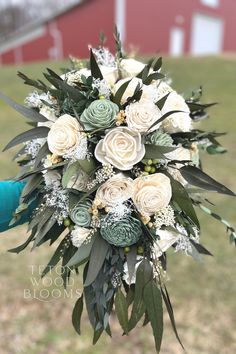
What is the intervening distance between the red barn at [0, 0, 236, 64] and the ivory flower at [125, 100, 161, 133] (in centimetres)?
1526

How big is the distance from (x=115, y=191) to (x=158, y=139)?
0.22 meters

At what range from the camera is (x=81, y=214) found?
1.44 meters

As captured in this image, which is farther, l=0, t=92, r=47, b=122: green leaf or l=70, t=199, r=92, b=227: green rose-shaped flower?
l=0, t=92, r=47, b=122: green leaf

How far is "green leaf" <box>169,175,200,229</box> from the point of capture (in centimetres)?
146

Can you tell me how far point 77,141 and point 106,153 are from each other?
3.9 inches

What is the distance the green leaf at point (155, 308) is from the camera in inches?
57.3

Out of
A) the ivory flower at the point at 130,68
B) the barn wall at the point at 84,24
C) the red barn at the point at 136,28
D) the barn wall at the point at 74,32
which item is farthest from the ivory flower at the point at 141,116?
the barn wall at the point at 84,24

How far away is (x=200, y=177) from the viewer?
61.6 inches

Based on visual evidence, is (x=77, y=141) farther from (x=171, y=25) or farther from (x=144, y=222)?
(x=171, y=25)

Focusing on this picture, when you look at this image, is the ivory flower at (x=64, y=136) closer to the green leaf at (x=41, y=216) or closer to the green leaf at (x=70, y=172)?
the green leaf at (x=70, y=172)

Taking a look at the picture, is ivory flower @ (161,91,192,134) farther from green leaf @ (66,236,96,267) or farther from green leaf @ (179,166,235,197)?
green leaf @ (66,236,96,267)

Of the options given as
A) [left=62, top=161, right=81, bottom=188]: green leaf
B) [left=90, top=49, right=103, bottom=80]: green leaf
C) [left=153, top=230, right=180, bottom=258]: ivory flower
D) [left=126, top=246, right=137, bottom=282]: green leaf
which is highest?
[left=90, top=49, right=103, bottom=80]: green leaf

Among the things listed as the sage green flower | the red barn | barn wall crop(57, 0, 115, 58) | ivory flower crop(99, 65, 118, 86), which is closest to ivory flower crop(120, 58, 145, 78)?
ivory flower crop(99, 65, 118, 86)

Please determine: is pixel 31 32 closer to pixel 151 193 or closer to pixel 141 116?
pixel 141 116
